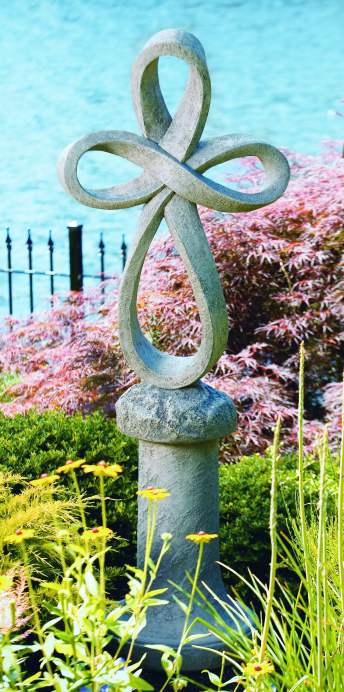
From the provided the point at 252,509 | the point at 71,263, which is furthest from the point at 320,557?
the point at 71,263

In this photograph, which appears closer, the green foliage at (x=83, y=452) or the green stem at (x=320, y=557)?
the green stem at (x=320, y=557)

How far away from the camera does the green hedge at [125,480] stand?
14.1ft

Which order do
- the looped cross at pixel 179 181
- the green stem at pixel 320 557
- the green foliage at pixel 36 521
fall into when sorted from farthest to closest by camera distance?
the looped cross at pixel 179 181, the green foliage at pixel 36 521, the green stem at pixel 320 557

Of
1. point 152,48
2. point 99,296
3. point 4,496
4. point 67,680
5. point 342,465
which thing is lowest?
point 67,680

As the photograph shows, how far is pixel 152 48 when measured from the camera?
3.39 meters

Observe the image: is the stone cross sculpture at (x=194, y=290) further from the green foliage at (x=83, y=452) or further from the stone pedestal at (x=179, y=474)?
the green foliage at (x=83, y=452)

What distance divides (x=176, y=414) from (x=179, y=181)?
0.93m

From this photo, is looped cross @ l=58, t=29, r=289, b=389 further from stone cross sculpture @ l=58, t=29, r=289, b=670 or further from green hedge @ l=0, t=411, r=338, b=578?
green hedge @ l=0, t=411, r=338, b=578

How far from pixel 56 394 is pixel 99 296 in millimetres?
990

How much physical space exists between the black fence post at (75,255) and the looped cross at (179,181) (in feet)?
14.9

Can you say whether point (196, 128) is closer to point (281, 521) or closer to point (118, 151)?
point (118, 151)


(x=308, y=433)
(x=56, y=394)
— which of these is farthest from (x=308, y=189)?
(x=56, y=394)

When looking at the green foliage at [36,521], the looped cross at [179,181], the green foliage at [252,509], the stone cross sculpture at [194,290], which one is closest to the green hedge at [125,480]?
the green foliage at [252,509]

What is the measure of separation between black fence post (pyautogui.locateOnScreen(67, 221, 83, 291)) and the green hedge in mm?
3389
